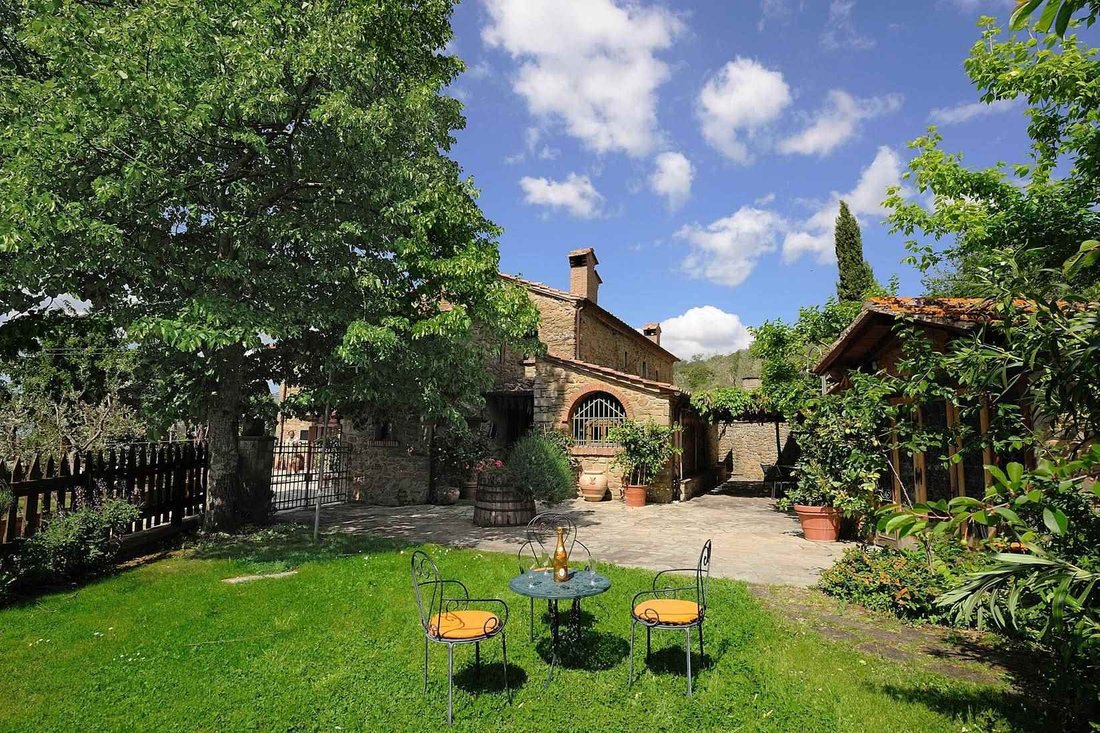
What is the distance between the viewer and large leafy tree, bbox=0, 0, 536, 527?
23.0 ft

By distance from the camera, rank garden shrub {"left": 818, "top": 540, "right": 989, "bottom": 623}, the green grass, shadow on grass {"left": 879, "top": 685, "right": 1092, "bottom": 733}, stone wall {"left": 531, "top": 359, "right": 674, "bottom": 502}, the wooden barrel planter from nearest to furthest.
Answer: shadow on grass {"left": 879, "top": 685, "right": 1092, "bottom": 733} → the green grass → garden shrub {"left": 818, "top": 540, "right": 989, "bottom": 623} → the wooden barrel planter → stone wall {"left": 531, "top": 359, "right": 674, "bottom": 502}

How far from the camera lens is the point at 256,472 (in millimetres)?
10836

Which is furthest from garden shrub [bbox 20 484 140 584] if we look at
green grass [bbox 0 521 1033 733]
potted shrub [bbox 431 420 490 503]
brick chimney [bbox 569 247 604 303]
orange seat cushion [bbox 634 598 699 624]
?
brick chimney [bbox 569 247 604 303]

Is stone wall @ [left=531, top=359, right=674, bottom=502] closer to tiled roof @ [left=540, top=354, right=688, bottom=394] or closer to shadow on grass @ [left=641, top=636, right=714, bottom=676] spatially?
tiled roof @ [left=540, top=354, right=688, bottom=394]

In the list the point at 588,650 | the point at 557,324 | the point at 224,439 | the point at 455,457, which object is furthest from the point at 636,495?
the point at 588,650

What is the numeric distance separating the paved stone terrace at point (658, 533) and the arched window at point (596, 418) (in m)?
1.85

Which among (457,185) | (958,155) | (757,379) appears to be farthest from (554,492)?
(757,379)

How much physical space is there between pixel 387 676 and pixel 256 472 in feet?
25.1

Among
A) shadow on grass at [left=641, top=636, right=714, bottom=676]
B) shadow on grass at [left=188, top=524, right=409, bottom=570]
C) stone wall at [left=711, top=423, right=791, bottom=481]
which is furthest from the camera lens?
stone wall at [left=711, top=423, right=791, bottom=481]

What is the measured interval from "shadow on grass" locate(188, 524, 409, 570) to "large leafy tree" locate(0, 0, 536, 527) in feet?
2.15

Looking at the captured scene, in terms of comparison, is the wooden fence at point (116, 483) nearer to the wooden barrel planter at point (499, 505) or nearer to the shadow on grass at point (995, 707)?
the wooden barrel planter at point (499, 505)

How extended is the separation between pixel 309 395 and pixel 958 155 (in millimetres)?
13150

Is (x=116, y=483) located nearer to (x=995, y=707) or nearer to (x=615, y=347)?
(x=995, y=707)

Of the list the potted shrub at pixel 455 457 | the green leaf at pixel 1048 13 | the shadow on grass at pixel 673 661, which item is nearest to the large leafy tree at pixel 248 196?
the potted shrub at pixel 455 457
